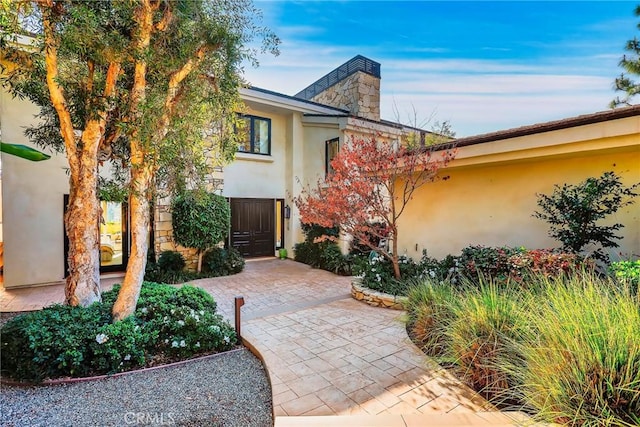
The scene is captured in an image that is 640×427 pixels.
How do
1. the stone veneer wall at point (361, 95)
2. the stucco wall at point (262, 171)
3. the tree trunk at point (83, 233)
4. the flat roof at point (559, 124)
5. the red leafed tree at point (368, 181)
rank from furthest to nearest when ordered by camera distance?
the stone veneer wall at point (361, 95)
the stucco wall at point (262, 171)
the red leafed tree at point (368, 181)
the flat roof at point (559, 124)
the tree trunk at point (83, 233)

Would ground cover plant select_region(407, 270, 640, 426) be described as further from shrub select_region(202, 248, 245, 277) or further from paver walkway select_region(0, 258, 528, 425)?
shrub select_region(202, 248, 245, 277)

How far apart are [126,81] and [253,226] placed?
310 inches

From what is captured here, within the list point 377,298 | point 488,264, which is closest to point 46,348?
point 377,298

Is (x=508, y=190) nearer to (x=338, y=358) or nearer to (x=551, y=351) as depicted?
(x=551, y=351)

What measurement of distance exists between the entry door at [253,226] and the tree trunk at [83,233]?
7151 mm

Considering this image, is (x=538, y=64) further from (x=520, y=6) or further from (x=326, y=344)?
(x=326, y=344)

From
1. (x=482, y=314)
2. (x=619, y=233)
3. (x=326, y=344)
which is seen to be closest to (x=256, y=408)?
(x=326, y=344)

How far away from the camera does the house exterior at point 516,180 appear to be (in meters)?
5.16

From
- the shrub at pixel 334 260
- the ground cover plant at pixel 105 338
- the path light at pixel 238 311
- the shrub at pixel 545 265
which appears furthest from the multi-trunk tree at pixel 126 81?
the shrub at pixel 334 260

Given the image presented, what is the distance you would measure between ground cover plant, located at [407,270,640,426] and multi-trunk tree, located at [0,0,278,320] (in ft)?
15.9

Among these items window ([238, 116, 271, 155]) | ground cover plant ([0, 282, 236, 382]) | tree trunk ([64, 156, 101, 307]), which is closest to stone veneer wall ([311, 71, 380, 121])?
window ([238, 116, 271, 155])

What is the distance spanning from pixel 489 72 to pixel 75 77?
→ 9.93 m

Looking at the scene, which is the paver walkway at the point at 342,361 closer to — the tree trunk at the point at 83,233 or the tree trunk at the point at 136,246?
the tree trunk at the point at 136,246

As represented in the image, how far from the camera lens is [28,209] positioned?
26.5ft
